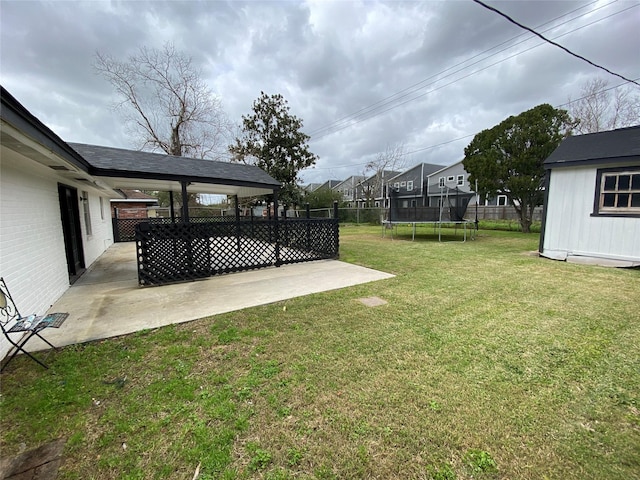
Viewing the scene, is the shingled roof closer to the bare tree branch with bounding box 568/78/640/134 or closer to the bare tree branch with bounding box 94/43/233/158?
the bare tree branch with bounding box 94/43/233/158

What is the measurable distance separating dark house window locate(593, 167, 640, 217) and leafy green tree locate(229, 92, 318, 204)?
47.4ft

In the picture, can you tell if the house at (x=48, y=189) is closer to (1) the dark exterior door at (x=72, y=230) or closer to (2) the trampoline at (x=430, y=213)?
(1) the dark exterior door at (x=72, y=230)

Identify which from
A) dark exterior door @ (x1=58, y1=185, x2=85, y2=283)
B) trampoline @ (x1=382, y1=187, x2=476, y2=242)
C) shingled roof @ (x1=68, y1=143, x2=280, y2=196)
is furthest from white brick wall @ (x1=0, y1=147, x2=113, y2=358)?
trampoline @ (x1=382, y1=187, x2=476, y2=242)

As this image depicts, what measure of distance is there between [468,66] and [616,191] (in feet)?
33.6

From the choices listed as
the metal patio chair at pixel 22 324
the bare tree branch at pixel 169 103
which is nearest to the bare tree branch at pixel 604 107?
the bare tree branch at pixel 169 103

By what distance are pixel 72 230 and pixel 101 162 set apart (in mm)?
2101

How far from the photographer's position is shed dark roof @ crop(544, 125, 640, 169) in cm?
614

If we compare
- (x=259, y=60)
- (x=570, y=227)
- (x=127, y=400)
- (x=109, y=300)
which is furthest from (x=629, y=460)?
(x=259, y=60)

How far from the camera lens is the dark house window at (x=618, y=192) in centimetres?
615

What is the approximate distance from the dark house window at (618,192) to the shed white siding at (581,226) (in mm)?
121

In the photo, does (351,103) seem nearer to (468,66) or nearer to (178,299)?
(468,66)

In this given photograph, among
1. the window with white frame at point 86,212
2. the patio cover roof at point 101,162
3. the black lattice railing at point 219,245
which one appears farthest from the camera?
the window with white frame at point 86,212

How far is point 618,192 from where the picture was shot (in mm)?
6352

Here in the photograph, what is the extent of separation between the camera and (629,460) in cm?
149
